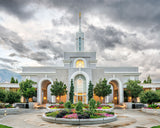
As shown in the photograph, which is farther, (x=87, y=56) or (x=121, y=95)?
(x=87, y=56)

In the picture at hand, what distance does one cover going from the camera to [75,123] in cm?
1592

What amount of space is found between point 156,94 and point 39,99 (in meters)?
28.0

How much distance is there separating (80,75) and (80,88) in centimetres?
353

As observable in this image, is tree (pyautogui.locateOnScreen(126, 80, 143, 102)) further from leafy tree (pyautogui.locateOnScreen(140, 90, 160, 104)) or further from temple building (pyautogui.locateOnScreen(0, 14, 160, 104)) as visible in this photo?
leafy tree (pyautogui.locateOnScreen(140, 90, 160, 104))

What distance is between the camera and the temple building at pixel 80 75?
44438 mm

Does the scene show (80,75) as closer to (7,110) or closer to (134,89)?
(134,89)

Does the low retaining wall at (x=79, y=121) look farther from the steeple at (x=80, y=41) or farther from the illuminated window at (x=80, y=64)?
the steeple at (x=80, y=41)

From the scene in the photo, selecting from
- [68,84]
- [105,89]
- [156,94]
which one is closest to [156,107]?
[156,94]

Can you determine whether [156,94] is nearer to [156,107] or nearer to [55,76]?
[156,107]

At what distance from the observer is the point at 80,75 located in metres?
45.7

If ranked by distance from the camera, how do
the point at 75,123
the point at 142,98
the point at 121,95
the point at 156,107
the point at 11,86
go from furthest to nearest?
the point at 11,86, the point at 121,95, the point at 142,98, the point at 156,107, the point at 75,123

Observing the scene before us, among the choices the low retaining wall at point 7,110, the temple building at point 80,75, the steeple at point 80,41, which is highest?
the steeple at point 80,41

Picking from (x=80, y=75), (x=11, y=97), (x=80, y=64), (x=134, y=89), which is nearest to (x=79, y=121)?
(x=11, y=97)

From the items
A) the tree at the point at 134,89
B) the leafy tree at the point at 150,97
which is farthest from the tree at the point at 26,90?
the leafy tree at the point at 150,97
